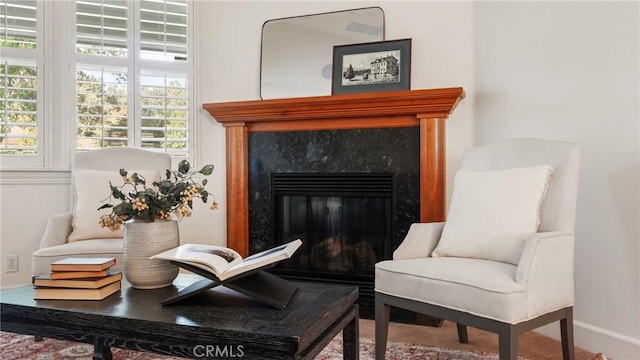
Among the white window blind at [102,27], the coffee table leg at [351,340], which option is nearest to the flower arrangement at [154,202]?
the coffee table leg at [351,340]

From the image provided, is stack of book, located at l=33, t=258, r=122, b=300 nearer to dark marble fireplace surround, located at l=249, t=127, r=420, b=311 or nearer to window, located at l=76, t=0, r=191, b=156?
dark marble fireplace surround, located at l=249, t=127, r=420, b=311

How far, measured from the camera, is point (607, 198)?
2.01 meters

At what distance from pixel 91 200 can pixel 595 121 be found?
262 cm

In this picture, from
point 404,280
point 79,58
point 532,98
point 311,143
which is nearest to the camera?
point 404,280

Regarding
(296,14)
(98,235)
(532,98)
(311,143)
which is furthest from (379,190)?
(98,235)

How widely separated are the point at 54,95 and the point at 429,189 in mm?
2486

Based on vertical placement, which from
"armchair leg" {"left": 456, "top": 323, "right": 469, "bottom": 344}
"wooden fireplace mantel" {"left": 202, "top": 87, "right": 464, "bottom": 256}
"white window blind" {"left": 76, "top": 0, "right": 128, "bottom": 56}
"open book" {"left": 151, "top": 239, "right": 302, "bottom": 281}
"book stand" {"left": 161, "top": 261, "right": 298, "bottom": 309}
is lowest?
"armchair leg" {"left": 456, "top": 323, "right": 469, "bottom": 344}

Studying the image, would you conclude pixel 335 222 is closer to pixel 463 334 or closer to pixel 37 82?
pixel 463 334

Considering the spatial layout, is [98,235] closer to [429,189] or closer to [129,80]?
[129,80]

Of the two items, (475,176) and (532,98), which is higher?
(532,98)

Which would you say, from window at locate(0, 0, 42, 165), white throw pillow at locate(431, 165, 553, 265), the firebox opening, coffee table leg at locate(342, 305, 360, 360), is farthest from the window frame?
white throw pillow at locate(431, 165, 553, 265)

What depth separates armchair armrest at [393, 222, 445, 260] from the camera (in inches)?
77.0

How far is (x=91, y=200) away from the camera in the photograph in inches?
101

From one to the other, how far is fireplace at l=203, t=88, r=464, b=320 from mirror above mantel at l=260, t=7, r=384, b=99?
26 cm
